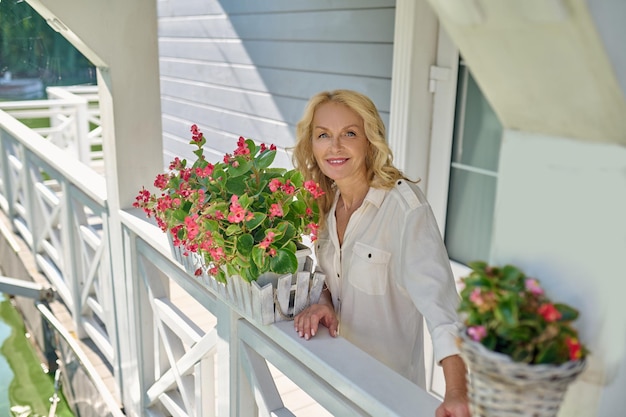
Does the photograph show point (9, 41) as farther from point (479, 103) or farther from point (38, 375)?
point (479, 103)

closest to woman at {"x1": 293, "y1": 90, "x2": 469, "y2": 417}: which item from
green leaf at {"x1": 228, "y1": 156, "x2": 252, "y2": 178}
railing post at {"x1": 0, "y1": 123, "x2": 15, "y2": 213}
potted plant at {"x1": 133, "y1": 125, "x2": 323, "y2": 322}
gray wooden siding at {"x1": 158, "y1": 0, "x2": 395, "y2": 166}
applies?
potted plant at {"x1": 133, "y1": 125, "x2": 323, "y2": 322}

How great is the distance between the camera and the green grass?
4.07 m

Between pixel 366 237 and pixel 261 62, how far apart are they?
241 cm

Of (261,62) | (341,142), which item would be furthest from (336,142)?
(261,62)

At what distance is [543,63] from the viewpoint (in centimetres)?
67

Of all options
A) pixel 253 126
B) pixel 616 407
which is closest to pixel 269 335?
pixel 616 407

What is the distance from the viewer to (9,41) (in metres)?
4.32

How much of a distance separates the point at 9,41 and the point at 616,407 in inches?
182

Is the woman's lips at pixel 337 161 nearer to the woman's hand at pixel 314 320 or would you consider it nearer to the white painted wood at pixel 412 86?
the woman's hand at pixel 314 320

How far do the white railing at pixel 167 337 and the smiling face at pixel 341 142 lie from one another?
1.39 ft

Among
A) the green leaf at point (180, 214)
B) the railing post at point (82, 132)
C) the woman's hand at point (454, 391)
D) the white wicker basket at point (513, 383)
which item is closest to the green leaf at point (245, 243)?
the green leaf at point (180, 214)

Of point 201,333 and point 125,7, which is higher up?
point 125,7

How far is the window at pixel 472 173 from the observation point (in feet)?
8.08

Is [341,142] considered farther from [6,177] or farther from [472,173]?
[6,177]
